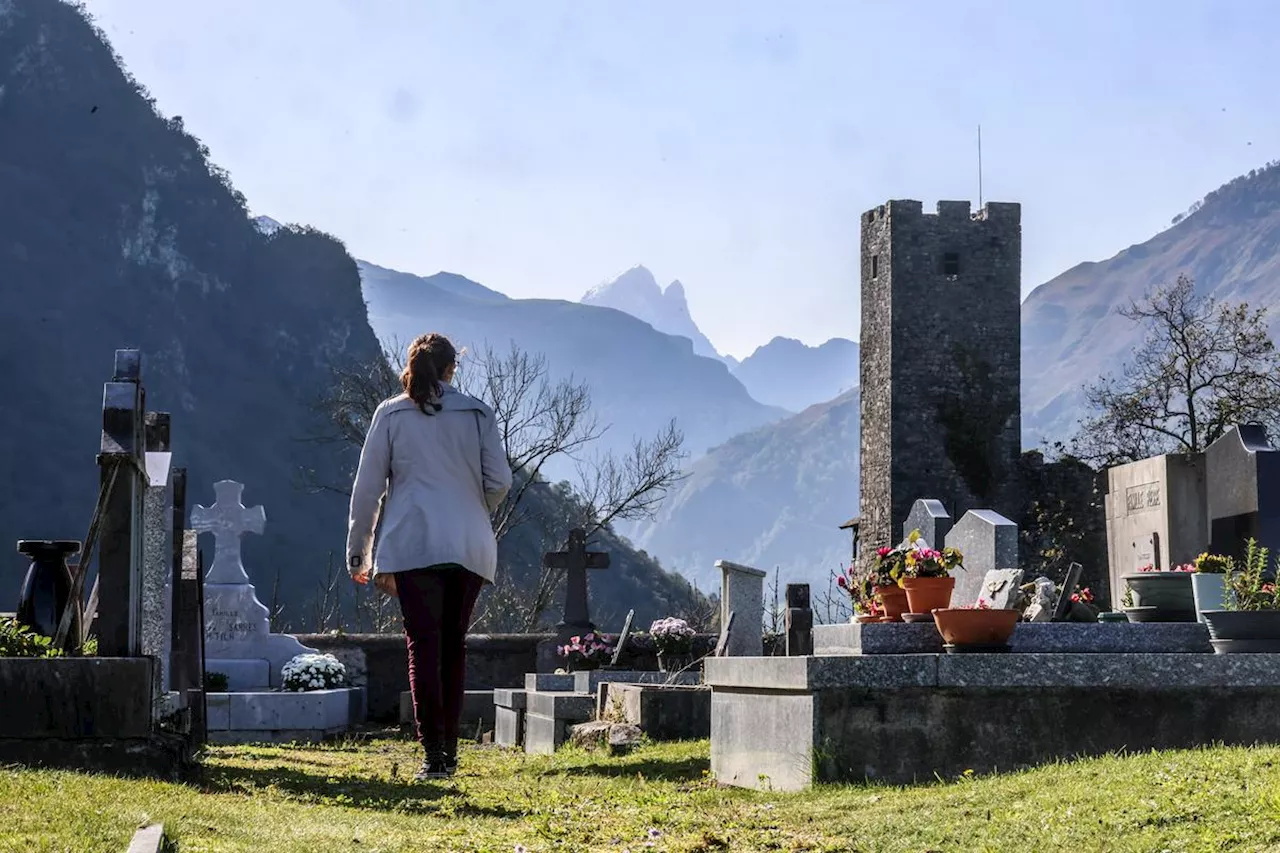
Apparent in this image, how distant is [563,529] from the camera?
2130 inches

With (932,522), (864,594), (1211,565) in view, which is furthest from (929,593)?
(932,522)

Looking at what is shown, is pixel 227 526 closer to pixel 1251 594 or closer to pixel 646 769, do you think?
pixel 646 769

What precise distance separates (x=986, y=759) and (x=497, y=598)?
26480 mm

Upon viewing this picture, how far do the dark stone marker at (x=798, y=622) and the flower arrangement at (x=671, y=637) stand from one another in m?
0.87

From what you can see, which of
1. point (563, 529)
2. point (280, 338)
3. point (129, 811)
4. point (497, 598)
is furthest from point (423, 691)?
point (280, 338)

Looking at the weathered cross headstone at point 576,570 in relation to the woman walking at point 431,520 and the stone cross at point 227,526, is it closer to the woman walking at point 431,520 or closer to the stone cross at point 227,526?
the stone cross at point 227,526

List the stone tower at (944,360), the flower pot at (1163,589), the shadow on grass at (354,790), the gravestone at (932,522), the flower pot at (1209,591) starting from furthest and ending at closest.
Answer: the stone tower at (944,360) < the gravestone at (932,522) < the flower pot at (1163,589) < the flower pot at (1209,591) < the shadow on grass at (354,790)

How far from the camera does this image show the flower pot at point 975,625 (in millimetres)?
7242

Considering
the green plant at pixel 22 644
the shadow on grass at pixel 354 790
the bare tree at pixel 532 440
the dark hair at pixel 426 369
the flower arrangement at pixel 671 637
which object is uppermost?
the bare tree at pixel 532 440

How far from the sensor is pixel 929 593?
25.3 ft

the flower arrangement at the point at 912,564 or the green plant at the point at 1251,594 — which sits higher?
the flower arrangement at the point at 912,564

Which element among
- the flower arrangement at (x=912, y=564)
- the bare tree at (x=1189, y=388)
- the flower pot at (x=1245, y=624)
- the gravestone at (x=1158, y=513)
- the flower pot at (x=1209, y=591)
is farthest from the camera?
the bare tree at (x=1189, y=388)

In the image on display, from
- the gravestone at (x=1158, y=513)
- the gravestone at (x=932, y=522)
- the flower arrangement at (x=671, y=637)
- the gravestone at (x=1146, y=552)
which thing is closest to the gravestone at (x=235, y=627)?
the flower arrangement at (x=671, y=637)

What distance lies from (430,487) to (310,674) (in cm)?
755
